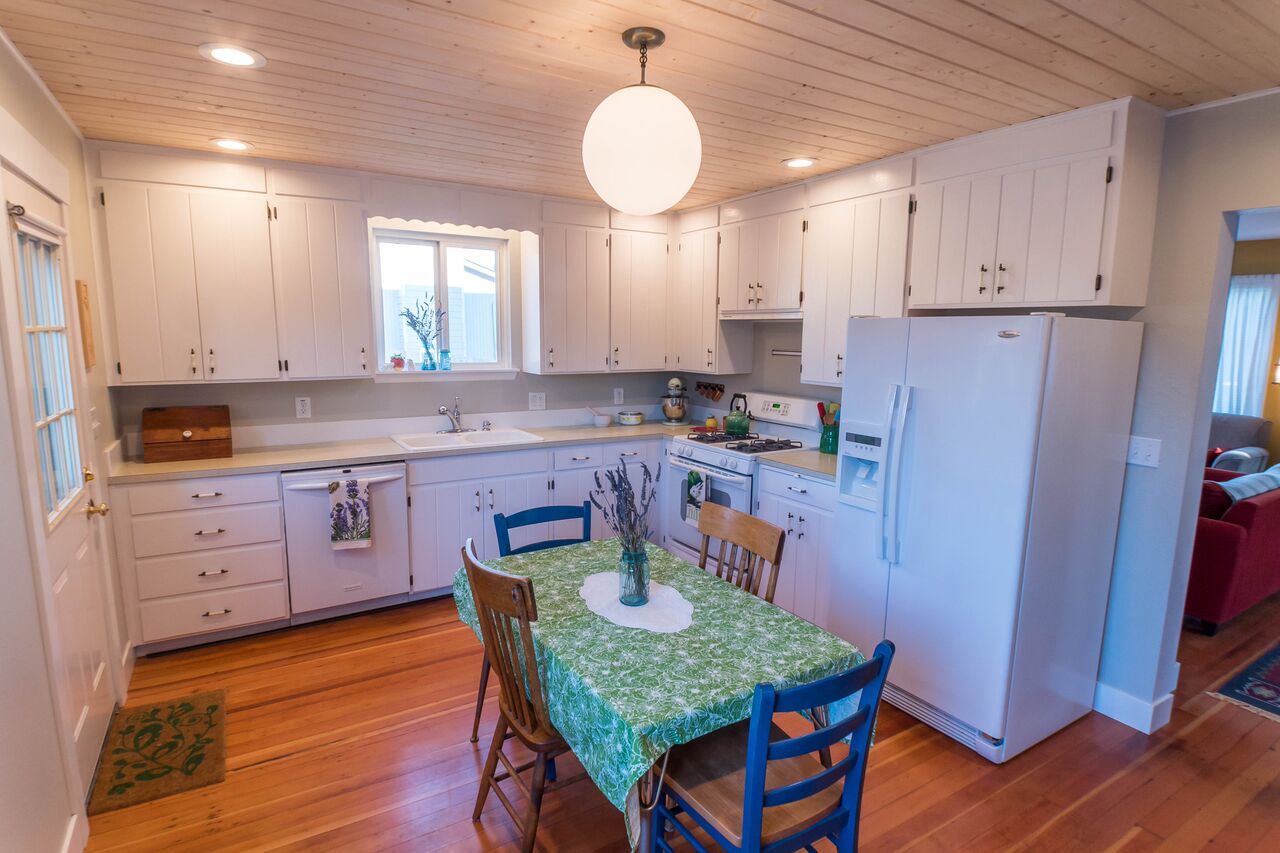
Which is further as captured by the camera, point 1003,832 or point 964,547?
point 964,547

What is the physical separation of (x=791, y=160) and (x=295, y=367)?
2802 mm

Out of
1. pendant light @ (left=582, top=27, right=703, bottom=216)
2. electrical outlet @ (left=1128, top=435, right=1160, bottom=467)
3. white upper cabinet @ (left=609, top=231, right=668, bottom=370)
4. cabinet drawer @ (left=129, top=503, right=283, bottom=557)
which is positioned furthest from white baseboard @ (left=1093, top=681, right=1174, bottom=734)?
cabinet drawer @ (left=129, top=503, right=283, bottom=557)

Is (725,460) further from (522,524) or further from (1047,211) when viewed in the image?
(1047,211)

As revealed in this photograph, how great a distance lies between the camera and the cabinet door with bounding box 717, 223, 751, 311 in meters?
4.09

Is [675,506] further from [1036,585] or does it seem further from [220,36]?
[220,36]

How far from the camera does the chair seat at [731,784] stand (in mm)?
1535

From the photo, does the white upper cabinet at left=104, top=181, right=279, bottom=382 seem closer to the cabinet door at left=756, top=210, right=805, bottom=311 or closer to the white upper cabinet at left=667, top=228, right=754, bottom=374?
the white upper cabinet at left=667, top=228, right=754, bottom=374

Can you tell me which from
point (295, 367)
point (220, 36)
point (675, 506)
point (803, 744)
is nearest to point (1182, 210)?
point (803, 744)

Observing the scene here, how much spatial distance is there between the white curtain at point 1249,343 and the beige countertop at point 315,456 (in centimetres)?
552

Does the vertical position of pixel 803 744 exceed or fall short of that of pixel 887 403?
it falls short

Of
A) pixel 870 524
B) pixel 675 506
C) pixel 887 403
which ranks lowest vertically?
pixel 675 506

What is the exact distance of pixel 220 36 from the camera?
1883mm

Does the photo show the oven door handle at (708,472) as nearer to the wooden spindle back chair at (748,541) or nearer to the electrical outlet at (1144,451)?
the wooden spindle back chair at (748,541)

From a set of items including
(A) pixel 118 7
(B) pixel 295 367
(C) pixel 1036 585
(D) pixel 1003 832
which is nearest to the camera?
(A) pixel 118 7
